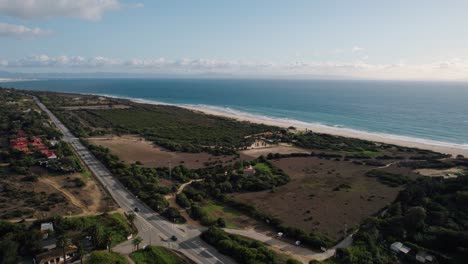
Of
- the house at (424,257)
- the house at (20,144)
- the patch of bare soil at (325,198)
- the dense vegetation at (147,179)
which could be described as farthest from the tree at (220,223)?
the house at (20,144)

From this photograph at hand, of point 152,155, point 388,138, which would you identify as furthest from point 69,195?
point 388,138

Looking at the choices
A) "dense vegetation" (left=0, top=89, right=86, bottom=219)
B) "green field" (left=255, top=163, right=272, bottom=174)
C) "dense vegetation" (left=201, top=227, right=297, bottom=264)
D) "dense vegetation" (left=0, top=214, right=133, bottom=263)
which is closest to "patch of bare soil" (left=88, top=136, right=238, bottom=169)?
"green field" (left=255, top=163, right=272, bottom=174)

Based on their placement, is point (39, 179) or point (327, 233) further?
point (39, 179)

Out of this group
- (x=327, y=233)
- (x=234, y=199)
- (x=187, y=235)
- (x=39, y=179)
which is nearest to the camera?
(x=187, y=235)

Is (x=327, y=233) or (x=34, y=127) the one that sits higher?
(x=34, y=127)

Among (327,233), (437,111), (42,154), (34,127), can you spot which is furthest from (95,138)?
(437,111)

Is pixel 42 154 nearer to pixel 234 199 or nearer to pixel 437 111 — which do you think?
pixel 234 199

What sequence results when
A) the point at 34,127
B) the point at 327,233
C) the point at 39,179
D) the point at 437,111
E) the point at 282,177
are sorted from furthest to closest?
the point at 437,111 → the point at 34,127 → the point at 282,177 → the point at 39,179 → the point at 327,233

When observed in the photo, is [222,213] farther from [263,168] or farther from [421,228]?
[421,228]
